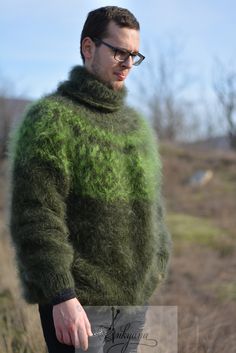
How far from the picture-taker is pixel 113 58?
2.08 metres

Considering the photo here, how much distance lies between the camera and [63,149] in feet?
6.34

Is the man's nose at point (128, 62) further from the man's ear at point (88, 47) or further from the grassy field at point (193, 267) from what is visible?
the grassy field at point (193, 267)

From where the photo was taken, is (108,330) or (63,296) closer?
(63,296)

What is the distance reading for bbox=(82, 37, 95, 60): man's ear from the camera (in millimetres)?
2107

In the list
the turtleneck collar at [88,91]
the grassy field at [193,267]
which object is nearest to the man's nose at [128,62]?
the turtleneck collar at [88,91]

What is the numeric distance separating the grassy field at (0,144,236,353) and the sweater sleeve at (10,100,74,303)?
228 millimetres

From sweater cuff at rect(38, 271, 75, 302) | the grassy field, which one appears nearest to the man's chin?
the grassy field

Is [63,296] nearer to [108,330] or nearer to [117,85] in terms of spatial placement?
[108,330]

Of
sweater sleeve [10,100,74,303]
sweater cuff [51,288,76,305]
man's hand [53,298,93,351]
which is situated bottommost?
man's hand [53,298,93,351]

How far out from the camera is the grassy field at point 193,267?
381cm

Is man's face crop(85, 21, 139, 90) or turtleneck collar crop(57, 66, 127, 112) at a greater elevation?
man's face crop(85, 21, 139, 90)

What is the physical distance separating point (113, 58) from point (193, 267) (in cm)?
689

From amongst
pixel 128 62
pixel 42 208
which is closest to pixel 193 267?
pixel 128 62

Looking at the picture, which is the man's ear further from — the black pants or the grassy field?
the black pants
